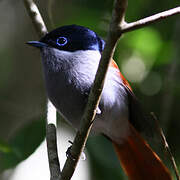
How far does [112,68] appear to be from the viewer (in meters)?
2.79

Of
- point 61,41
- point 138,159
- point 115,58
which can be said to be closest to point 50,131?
point 61,41

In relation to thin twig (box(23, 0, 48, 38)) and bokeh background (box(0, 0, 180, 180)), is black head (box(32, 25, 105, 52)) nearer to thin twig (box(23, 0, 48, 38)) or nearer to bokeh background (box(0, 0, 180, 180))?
thin twig (box(23, 0, 48, 38))

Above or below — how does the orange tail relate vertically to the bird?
below

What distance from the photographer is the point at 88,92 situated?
255 cm

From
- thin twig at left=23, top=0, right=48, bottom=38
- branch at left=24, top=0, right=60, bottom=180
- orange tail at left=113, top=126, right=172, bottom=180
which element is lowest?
orange tail at left=113, top=126, right=172, bottom=180

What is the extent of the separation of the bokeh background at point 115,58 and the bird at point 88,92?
170 millimetres

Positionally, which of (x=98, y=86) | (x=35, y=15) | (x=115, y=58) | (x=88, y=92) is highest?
(x=35, y=15)

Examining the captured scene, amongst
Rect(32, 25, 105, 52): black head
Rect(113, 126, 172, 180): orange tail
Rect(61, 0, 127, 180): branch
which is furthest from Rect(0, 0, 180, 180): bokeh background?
Rect(61, 0, 127, 180): branch

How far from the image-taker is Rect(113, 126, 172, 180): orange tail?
9.89ft

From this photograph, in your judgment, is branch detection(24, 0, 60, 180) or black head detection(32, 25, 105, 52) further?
black head detection(32, 25, 105, 52)

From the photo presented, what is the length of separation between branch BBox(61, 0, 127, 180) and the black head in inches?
33.5

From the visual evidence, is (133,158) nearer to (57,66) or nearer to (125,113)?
(125,113)

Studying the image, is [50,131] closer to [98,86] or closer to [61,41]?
[61,41]

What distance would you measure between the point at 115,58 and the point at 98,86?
184 centimetres
